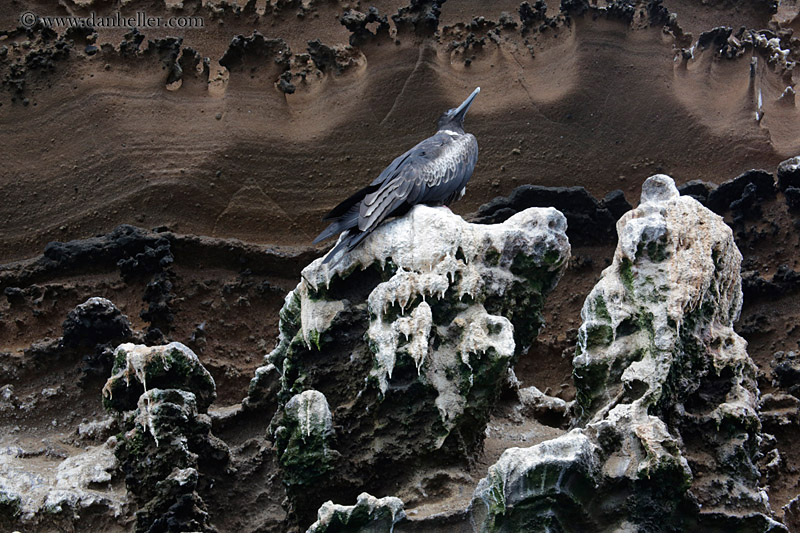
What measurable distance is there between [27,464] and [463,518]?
3.01 meters

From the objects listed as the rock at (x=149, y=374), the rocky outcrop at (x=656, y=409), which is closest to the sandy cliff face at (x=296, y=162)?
the rock at (x=149, y=374)

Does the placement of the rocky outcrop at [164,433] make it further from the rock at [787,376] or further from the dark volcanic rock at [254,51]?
the rock at [787,376]

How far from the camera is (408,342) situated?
550 cm

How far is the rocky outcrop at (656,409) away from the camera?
16.5 feet

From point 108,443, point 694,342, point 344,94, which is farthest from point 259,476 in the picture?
point 344,94

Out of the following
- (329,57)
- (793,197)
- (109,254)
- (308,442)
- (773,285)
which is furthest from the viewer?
(329,57)

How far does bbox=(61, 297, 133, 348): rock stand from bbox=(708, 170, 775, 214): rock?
15.7 feet

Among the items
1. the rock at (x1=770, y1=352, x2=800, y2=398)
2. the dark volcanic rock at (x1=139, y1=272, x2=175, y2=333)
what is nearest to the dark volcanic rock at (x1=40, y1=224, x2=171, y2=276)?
the dark volcanic rock at (x1=139, y1=272, x2=175, y2=333)

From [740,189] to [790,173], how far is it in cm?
40

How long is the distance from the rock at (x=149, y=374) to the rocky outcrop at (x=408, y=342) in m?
0.60

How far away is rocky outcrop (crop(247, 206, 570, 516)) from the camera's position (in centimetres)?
555

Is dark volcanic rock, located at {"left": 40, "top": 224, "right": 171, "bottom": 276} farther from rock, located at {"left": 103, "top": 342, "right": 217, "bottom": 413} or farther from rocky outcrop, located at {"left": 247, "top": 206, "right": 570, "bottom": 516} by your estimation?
rocky outcrop, located at {"left": 247, "top": 206, "right": 570, "bottom": 516}

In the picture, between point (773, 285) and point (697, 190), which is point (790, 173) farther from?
point (773, 285)
